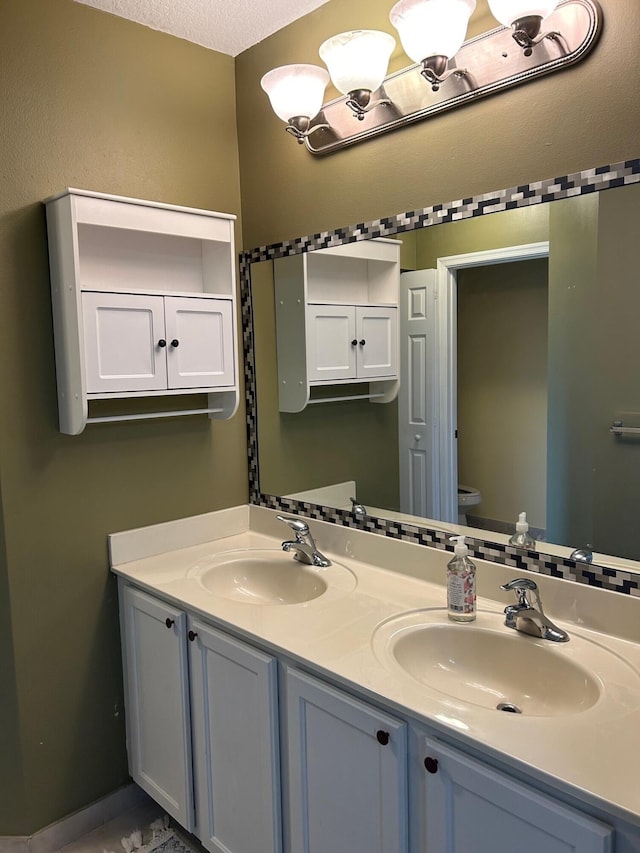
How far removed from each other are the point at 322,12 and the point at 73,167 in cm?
86

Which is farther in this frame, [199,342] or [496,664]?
[199,342]

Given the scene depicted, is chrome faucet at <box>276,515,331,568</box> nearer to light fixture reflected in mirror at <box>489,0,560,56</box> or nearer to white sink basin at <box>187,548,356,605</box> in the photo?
white sink basin at <box>187,548,356,605</box>

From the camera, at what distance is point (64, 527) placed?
192 centimetres

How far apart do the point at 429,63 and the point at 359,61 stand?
0.21 metres

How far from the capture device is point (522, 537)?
5.24 feet

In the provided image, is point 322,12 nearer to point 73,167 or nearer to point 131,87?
point 131,87

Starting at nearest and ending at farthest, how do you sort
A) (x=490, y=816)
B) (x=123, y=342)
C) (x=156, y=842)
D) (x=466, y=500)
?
(x=490, y=816)
(x=466, y=500)
(x=123, y=342)
(x=156, y=842)

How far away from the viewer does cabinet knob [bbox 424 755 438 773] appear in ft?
3.74

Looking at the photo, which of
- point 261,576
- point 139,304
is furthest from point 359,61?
point 261,576

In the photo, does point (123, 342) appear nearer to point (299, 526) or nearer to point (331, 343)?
point (331, 343)

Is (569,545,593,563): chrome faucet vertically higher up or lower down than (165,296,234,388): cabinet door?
lower down

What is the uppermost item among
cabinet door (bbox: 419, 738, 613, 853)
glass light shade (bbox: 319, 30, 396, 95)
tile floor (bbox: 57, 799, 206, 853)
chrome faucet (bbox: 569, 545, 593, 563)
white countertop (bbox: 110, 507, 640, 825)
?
glass light shade (bbox: 319, 30, 396, 95)

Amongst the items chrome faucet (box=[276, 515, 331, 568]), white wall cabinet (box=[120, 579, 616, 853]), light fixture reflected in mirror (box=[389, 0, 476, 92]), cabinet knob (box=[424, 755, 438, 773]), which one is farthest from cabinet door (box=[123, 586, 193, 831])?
light fixture reflected in mirror (box=[389, 0, 476, 92])

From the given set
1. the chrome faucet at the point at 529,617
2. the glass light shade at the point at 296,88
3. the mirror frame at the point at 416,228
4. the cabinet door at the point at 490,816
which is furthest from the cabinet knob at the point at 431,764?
the glass light shade at the point at 296,88
